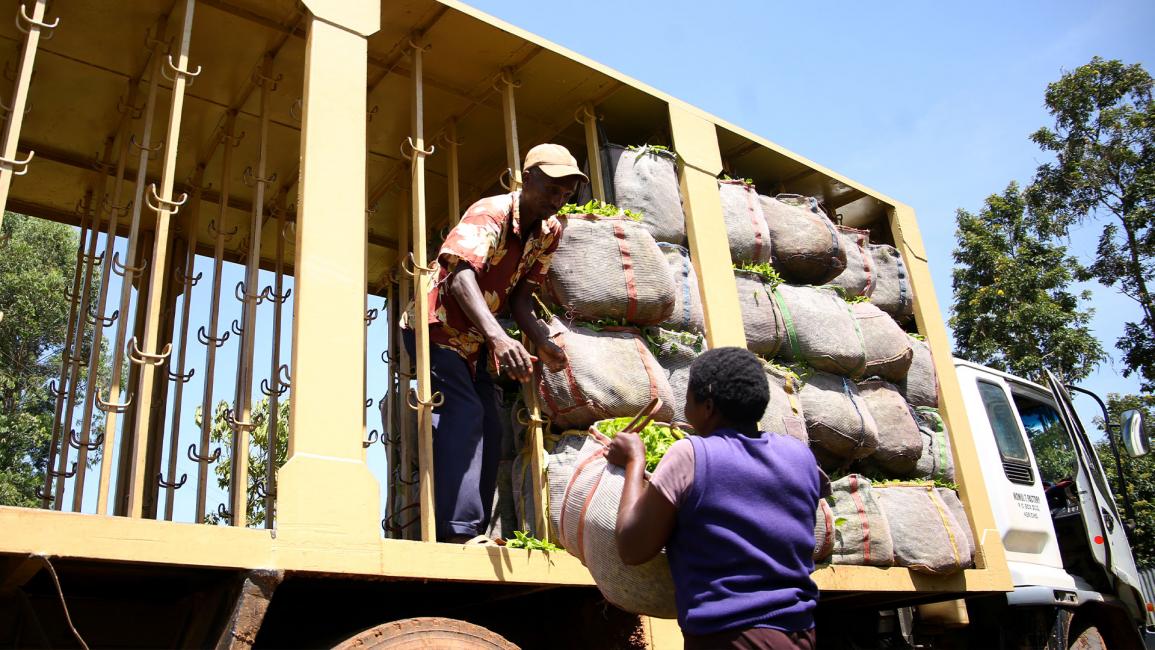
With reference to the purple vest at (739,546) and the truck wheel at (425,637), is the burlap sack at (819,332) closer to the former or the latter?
the truck wheel at (425,637)

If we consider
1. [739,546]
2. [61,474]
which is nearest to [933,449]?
[739,546]

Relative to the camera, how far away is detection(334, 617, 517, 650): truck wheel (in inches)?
95.6

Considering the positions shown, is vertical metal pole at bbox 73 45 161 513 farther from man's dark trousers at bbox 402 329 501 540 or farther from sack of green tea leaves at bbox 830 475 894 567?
sack of green tea leaves at bbox 830 475 894 567

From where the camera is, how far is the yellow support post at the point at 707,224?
4.14m

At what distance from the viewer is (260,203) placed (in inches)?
150

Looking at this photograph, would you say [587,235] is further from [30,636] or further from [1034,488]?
[1034,488]

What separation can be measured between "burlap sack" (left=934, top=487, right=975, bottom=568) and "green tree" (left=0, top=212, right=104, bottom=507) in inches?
549

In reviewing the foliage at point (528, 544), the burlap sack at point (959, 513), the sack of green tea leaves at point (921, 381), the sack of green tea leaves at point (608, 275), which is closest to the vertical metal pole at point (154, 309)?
the foliage at point (528, 544)

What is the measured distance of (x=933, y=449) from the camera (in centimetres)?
502

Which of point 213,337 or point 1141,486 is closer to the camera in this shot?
point 213,337

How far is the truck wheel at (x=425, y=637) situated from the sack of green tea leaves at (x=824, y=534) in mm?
1596

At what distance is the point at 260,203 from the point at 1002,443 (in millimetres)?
4611

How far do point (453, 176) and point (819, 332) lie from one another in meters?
2.04

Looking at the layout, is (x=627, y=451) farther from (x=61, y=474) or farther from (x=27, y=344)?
(x=27, y=344)
